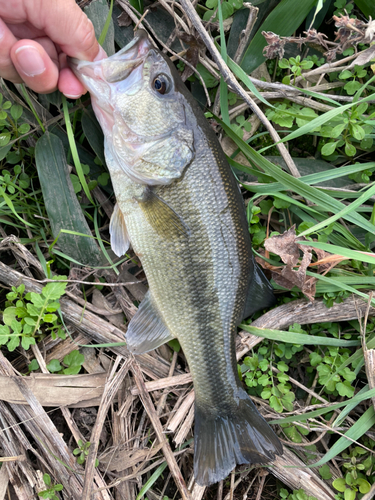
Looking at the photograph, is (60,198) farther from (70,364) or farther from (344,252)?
(344,252)

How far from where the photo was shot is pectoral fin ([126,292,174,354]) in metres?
2.16

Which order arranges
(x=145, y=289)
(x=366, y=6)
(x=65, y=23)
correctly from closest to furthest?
(x=65, y=23) < (x=366, y=6) < (x=145, y=289)

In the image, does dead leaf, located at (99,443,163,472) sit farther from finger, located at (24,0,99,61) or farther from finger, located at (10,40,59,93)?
finger, located at (24,0,99,61)

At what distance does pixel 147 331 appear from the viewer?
2.17 metres

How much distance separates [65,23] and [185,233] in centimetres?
120

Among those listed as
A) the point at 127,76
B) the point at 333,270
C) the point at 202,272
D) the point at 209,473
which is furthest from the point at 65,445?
the point at 127,76

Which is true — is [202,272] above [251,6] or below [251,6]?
below

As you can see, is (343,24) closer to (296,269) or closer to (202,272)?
(296,269)

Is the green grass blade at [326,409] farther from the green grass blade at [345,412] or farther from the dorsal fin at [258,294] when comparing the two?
the dorsal fin at [258,294]

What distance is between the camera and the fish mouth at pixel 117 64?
6.07 ft

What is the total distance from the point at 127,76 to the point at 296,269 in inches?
56.7

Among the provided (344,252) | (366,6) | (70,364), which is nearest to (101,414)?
(70,364)

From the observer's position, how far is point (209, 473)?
2.03 meters

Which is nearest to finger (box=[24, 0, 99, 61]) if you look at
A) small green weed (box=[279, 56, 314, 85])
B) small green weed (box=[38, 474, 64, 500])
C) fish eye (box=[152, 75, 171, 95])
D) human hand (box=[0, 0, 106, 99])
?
human hand (box=[0, 0, 106, 99])
